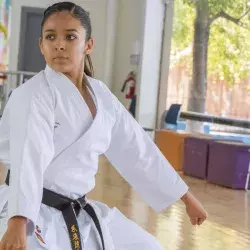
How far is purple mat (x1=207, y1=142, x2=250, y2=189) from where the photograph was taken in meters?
6.47

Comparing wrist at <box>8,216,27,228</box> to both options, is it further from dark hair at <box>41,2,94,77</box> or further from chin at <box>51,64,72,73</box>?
dark hair at <box>41,2,94,77</box>

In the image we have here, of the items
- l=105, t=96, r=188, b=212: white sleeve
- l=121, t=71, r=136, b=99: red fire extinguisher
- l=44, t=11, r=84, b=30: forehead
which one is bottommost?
l=105, t=96, r=188, b=212: white sleeve

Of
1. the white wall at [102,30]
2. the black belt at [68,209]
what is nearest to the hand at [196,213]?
the black belt at [68,209]

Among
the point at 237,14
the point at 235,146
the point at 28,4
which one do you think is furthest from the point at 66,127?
the point at 28,4

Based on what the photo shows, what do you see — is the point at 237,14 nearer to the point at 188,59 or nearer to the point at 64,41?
the point at 188,59

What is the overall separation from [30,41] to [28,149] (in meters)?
10.4

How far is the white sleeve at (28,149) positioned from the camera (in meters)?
1.54

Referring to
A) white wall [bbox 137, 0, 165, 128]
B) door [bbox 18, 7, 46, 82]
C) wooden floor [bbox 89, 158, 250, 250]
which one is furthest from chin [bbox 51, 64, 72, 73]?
door [bbox 18, 7, 46, 82]

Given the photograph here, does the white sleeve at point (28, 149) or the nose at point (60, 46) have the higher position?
the nose at point (60, 46)

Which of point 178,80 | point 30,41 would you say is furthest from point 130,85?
point 30,41

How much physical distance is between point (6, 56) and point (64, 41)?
402 inches

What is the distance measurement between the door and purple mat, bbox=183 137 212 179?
5.02 m

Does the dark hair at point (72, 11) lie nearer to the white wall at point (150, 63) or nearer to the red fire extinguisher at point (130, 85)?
the white wall at point (150, 63)

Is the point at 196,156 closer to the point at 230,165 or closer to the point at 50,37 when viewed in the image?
the point at 230,165
